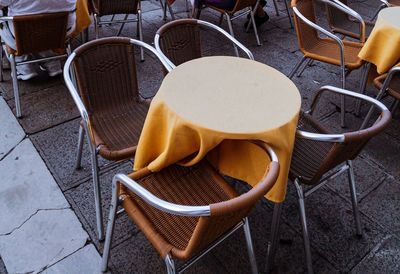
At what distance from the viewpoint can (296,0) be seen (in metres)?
2.89

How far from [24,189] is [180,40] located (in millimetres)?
1360

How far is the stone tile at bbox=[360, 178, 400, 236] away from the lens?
7.23 ft

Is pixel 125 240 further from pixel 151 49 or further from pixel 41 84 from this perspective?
pixel 41 84

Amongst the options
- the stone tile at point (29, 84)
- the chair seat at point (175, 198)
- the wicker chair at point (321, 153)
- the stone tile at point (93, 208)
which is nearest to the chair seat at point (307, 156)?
the wicker chair at point (321, 153)

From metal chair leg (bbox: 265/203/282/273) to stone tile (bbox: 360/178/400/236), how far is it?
81 centimetres

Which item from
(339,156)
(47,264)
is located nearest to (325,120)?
(339,156)

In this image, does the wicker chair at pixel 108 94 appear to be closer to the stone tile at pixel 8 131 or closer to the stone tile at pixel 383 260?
the stone tile at pixel 8 131

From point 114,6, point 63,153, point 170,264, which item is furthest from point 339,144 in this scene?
point 114,6

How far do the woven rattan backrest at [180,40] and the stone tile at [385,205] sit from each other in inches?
59.1

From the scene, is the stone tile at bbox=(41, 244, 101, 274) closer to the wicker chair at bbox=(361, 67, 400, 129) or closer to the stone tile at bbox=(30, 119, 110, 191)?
the stone tile at bbox=(30, 119, 110, 191)

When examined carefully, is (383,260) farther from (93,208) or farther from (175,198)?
(93,208)

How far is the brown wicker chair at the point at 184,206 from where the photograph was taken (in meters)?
1.15

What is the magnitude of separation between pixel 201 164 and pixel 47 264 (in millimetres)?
941

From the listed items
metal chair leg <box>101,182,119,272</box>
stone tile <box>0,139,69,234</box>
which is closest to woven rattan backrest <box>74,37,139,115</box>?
stone tile <box>0,139,69,234</box>
